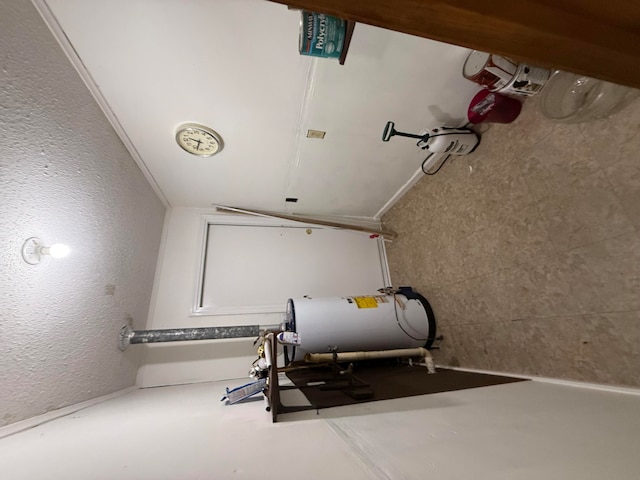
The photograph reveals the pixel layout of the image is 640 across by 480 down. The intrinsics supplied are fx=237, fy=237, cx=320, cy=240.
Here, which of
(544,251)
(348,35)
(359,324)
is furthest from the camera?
(359,324)

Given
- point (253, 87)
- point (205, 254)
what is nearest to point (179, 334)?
point (205, 254)

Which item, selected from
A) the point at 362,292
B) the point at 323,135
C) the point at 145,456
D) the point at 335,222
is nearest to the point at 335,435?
the point at 145,456

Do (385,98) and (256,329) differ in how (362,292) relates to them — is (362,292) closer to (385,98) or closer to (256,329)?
(256,329)

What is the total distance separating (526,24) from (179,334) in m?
2.07

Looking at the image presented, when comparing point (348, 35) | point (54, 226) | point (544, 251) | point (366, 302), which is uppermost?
point (348, 35)

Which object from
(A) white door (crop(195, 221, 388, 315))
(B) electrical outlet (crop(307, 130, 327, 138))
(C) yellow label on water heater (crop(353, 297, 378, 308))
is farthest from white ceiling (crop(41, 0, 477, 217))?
(C) yellow label on water heater (crop(353, 297, 378, 308))

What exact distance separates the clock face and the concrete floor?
1.58 metres

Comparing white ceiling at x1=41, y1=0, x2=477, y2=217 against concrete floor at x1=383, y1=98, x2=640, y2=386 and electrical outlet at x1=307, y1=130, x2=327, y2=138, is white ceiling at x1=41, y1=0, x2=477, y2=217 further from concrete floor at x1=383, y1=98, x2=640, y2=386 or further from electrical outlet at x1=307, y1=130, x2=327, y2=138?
concrete floor at x1=383, y1=98, x2=640, y2=386

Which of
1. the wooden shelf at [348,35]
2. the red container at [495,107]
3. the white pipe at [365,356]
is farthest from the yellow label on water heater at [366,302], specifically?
the wooden shelf at [348,35]

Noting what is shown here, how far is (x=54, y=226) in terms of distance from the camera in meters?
0.94

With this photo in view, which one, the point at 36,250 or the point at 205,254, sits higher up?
the point at 205,254

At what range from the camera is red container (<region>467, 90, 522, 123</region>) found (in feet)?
3.91

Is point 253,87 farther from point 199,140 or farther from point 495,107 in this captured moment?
point 495,107

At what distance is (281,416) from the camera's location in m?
0.80
